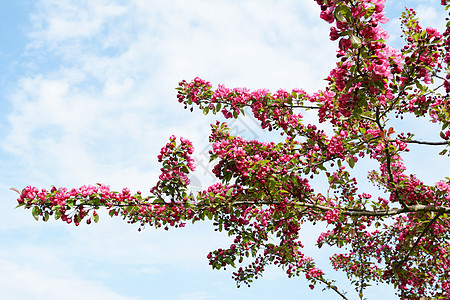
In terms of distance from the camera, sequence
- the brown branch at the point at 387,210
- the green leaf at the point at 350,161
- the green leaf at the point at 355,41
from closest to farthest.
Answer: the green leaf at the point at 355,41, the green leaf at the point at 350,161, the brown branch at the point at 387,210

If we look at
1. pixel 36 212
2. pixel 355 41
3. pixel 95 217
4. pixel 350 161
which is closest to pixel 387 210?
pixel 350 161

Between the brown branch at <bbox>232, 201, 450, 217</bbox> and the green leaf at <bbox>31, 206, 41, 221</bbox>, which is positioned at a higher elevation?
the brown branch at <bbox>232, 201, 450, 217</bbox>

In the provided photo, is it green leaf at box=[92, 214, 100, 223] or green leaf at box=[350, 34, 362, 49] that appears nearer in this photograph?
green leaf at box=[350, 34, 362, 49]

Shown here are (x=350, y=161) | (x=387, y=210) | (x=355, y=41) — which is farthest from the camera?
(x=387, y=210)

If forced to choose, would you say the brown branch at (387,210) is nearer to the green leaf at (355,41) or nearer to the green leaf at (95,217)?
the green leaf at (95,217)

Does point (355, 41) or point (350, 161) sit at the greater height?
point (350, 161)

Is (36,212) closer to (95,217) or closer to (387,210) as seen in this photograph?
(95,217)

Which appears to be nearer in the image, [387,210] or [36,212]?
[36,212]

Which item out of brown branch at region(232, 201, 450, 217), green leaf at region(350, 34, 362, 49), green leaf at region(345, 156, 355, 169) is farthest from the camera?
brown branch at region(232, 201, 450, 217)

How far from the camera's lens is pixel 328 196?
7426 millimetres

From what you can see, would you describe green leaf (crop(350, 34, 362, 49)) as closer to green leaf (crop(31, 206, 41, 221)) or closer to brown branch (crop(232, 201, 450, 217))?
brown branch (crop(232, 201, 450, 217))

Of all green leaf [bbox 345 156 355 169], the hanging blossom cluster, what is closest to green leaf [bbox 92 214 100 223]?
the hanging blossom cluster

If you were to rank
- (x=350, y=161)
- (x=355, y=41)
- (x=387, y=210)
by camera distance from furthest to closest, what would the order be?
1. (x=387, y=210)
2. (x=350, y=161)
3. (x=355, y=41)

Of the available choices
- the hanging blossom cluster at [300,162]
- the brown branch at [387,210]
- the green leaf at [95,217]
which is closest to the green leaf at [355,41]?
the hanging blossom cluster at [300,162]
